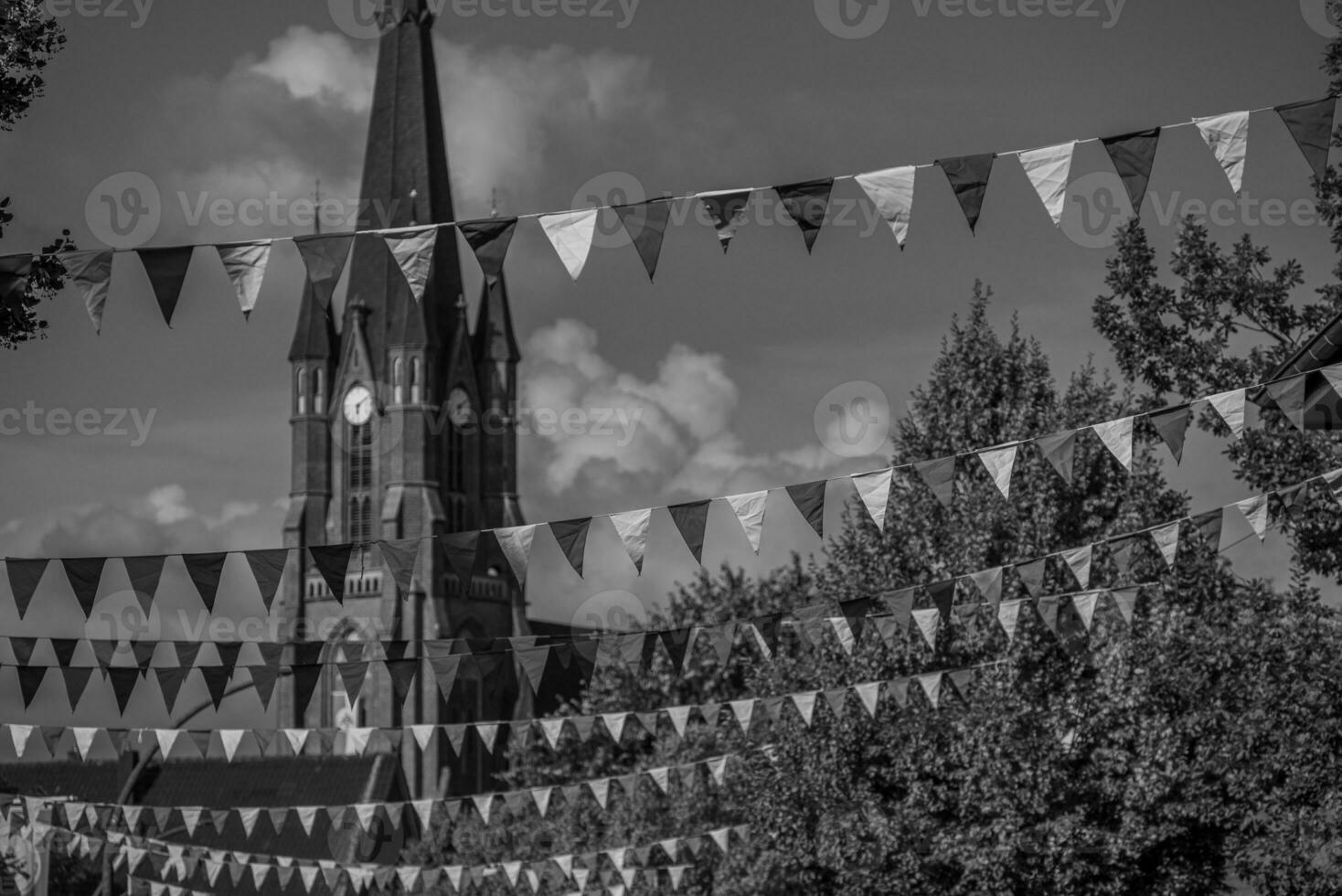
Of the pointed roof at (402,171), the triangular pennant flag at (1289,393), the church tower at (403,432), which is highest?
the pointed roof at (402,171)

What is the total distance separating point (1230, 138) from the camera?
37.2 ft

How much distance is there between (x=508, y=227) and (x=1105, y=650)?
13697 millimetres

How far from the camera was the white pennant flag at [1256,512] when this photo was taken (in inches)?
580

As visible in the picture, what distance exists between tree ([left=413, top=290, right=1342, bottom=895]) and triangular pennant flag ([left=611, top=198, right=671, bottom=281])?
654 cm

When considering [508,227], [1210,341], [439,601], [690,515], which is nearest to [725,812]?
[1210,341]

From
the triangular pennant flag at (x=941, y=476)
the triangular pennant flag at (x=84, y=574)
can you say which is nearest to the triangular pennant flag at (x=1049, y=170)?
the triangular pennant flag at (x=941, y=476)

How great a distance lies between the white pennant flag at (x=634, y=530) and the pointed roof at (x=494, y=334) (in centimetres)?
7279

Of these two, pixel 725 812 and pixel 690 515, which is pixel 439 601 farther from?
pixel 690 515

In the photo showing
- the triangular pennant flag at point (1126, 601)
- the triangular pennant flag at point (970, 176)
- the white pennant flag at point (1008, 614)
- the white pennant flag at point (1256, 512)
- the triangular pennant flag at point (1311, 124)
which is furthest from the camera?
the white pennant flag at point (1008, 614)

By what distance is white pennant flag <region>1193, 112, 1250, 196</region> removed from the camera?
11289mm

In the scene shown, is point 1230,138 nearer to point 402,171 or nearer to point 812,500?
point 812,500

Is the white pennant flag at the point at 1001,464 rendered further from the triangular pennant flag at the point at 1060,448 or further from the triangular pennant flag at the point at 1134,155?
the triangular pennant flag at the point at 1134,155

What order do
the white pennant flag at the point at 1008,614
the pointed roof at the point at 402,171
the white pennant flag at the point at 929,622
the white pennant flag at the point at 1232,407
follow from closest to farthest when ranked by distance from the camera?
the white pennant flag at the point at 1232,407 < the white pennant flag at the point at 1008,614 < the white pennant flag at the point at 929,622 < the pointed roof at the point at 402,171

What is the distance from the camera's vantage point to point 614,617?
2068 inches
